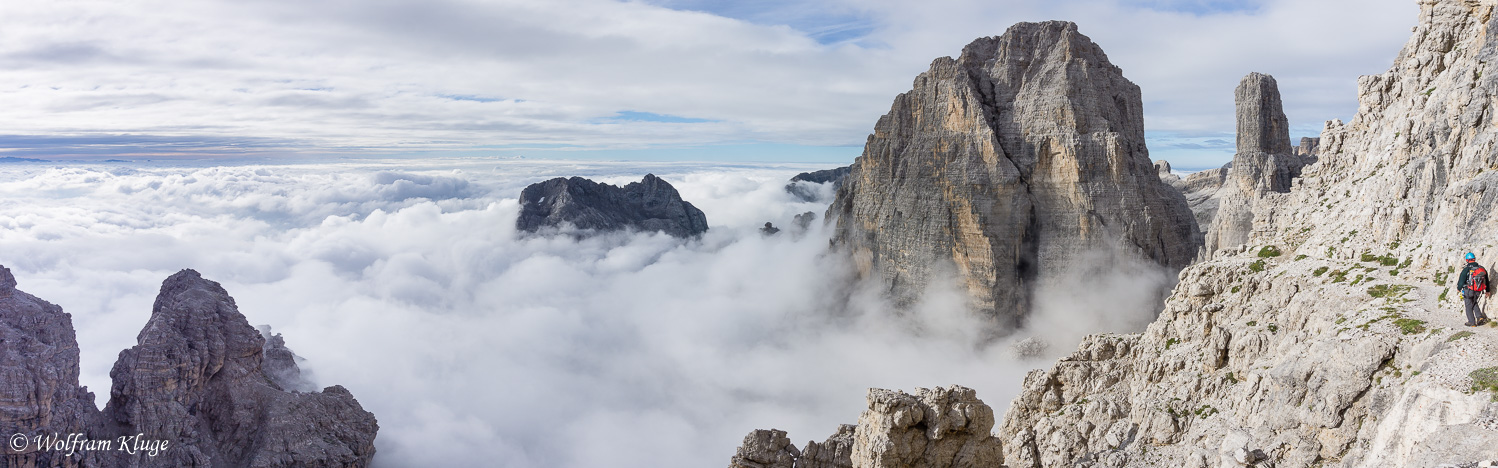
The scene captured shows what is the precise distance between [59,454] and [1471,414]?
7346cm

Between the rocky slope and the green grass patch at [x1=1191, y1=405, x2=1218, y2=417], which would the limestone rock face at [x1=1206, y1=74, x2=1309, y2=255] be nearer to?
the rocky slope

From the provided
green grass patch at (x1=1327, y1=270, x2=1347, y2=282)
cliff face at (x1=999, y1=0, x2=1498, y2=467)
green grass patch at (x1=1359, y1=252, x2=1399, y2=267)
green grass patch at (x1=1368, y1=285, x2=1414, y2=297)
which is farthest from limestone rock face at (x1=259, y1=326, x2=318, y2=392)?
green grass patch at (x1=1359, y1=252, x2=1399, y2=267)

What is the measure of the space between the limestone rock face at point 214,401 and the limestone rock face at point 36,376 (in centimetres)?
367

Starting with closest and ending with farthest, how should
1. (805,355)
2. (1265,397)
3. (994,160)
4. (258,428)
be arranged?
(1265,397), (258,428), (994,160), (805,355)

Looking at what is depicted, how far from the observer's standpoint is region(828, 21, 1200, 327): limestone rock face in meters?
84.8

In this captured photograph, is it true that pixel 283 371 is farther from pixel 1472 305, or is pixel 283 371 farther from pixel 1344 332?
pixel 1472 305

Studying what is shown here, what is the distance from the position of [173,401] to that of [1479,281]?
77.6 meters

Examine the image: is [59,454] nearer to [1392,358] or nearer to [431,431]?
[431,431]

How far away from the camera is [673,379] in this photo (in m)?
132

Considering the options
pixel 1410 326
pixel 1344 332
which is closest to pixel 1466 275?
pixel 1410 326

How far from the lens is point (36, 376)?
5153cm

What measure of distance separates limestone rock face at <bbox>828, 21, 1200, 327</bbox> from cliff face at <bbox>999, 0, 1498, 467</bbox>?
42.8m

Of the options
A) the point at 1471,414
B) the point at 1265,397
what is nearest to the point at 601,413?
the point at 1265,397

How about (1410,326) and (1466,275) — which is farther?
(1410,326)
